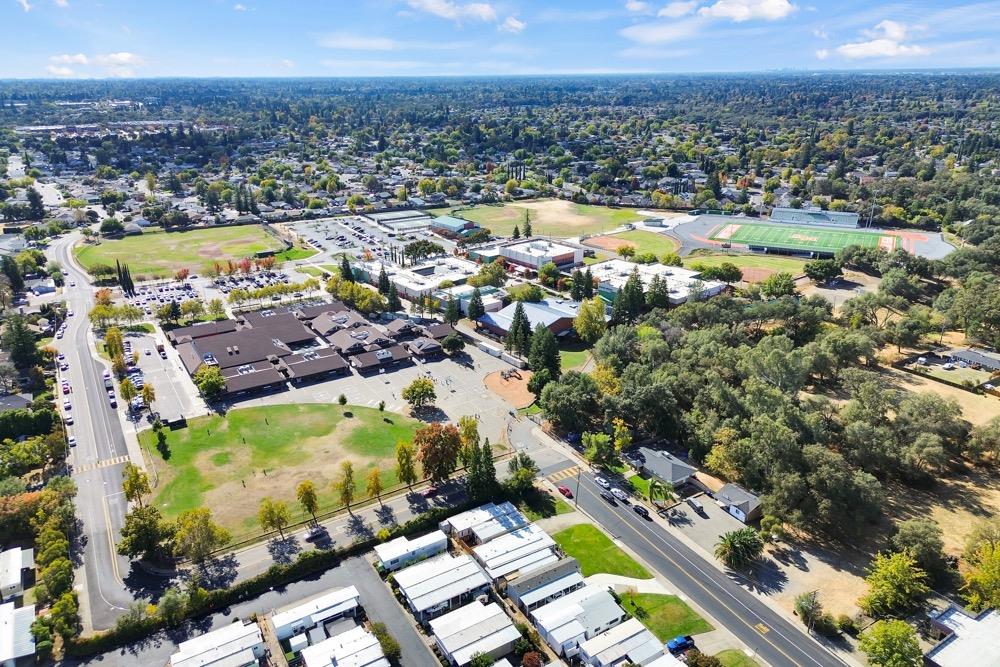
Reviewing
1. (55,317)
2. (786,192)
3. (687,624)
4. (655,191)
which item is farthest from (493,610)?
(786,192)

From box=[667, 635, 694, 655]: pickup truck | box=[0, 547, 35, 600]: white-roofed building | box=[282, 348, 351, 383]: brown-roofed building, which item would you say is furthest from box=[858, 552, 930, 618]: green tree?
box=[0, 547, 35, 600]: white-roofed building

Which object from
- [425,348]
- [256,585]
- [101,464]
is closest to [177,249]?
[425,348]

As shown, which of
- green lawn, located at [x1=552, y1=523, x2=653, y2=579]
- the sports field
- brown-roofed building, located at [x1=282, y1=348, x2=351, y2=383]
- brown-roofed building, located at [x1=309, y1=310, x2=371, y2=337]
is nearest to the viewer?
green lawn, located at [x1=552, y1=523, x2=653, y2=579]

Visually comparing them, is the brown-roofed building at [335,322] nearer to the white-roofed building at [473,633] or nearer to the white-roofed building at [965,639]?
the white-roofed building at [473,633]

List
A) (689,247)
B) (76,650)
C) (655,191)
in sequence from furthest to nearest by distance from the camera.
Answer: (655,191) → (689,247) → (76,650)

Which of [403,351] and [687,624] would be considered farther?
[403,351]

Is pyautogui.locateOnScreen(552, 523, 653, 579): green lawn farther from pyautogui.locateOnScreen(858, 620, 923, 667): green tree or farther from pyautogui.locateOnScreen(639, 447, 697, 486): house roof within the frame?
pyautogui.locateOnScreen(858, 620, 923, 667): green tree

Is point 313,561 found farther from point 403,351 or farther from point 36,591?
point 403,351
